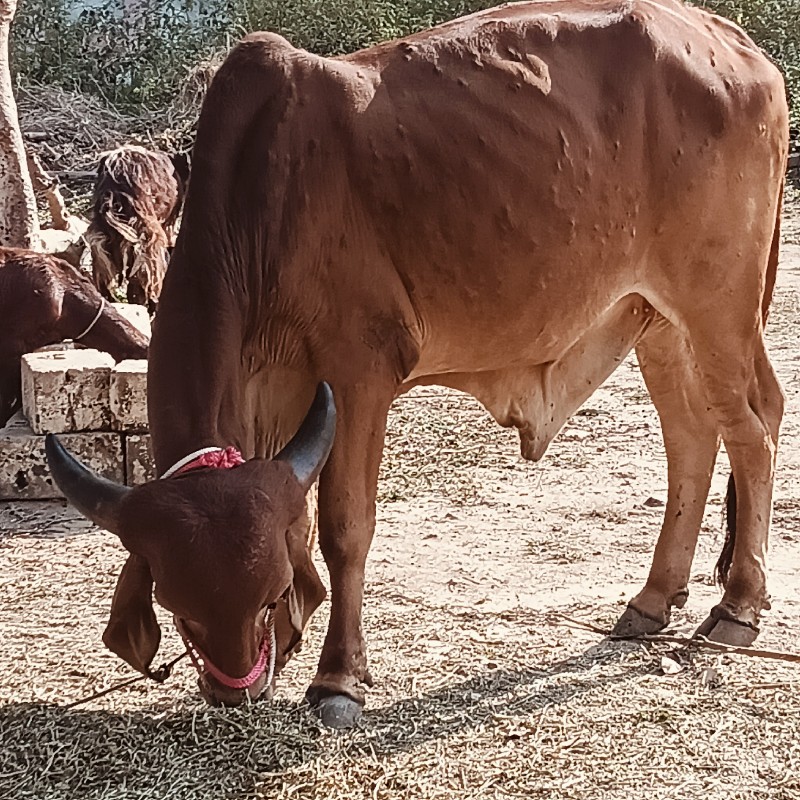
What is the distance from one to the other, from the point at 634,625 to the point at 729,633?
0.34 m

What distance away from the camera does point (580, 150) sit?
4.12 meters

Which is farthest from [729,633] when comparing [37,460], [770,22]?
[770,22]

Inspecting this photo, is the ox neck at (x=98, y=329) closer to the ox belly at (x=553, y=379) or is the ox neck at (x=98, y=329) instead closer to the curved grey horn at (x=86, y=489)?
the ox belly at (x=553, y=379)

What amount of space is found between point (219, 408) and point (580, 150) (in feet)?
4.98

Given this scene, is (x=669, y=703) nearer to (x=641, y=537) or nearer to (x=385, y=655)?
(x=385, y=655)

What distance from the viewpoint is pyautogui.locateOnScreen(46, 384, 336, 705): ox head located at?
10.0 ft

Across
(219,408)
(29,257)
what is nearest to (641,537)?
(219,408)

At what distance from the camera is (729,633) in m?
4.48

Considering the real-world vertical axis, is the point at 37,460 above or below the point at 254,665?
below

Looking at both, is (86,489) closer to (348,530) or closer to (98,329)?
(348,530)

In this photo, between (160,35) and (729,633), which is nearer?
(729,633)

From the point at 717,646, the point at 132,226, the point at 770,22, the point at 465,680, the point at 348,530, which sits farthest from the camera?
the point at 770,22

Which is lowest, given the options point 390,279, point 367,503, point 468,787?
point 468,787

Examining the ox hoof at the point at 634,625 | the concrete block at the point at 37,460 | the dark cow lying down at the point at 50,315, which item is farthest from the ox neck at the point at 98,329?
the ox hoof at the point at 634,625
